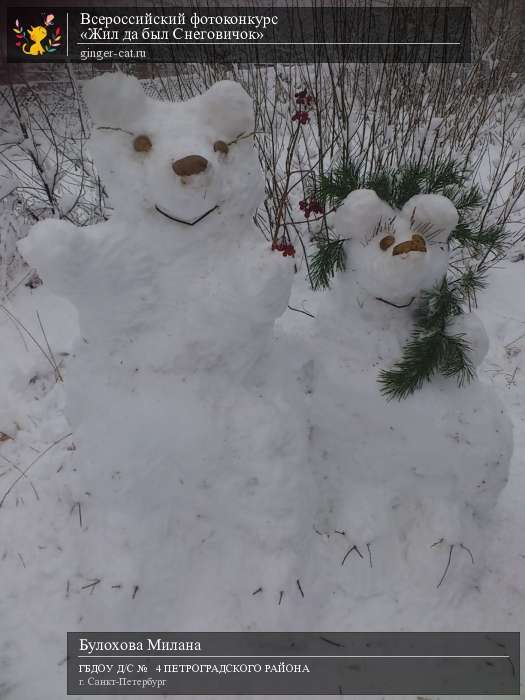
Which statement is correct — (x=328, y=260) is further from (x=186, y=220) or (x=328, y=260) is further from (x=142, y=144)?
(x=142, y=144)

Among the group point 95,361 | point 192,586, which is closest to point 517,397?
point 192,586

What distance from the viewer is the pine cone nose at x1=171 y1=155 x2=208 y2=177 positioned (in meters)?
0.90

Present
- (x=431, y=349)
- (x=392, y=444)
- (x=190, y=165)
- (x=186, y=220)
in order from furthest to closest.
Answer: (x=392, y=444) → (x=431, y=349) → (x=186, y=220) → (x=190, y=165)

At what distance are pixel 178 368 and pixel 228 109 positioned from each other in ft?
1.95

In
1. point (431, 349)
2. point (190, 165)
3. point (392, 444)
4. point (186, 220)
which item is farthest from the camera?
point (392, 444)

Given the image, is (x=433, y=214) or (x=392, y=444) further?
(x=392, y=444)

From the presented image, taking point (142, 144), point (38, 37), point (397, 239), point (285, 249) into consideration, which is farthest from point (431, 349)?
point (38, 37)

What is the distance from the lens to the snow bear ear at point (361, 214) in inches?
42.5

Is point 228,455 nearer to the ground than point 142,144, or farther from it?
nearer to the ground

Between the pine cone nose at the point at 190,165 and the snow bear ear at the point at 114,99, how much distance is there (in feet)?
0.53

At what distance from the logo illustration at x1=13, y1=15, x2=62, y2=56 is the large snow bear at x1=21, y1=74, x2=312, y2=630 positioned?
23 centimetres

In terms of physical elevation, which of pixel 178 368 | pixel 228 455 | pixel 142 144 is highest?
pixel 142 144

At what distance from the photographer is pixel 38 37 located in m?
1.03

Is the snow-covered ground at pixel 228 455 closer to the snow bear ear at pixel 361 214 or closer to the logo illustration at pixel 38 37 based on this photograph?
the snow bear ear at pixel 361 214
